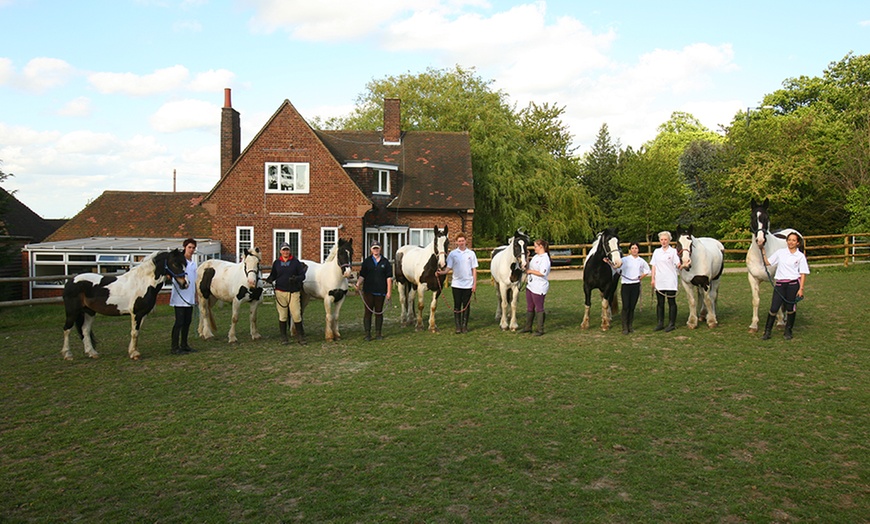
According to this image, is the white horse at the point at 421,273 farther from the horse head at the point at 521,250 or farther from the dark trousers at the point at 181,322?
the dark trousers at the point at 181,322

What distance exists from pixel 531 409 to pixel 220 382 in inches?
174

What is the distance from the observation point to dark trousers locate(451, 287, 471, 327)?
504 inches

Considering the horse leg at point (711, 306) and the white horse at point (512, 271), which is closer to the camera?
the white horse at point (512, 271)

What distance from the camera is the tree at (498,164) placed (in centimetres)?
3347

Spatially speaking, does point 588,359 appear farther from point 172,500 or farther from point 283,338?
point 172,500

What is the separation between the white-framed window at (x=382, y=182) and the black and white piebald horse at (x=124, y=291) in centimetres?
1808

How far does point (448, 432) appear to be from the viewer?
654 cm

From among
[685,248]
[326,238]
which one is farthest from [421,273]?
[326,238]

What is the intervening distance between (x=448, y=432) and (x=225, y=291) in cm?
761

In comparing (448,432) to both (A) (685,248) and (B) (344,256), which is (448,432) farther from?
(A) (685,248)

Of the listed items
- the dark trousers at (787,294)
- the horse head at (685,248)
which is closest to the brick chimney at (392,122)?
the horse head at (685,248)

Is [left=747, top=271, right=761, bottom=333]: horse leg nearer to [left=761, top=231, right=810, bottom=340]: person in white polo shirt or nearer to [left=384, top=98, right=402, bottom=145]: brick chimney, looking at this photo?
[left=761, top=231, right=810, bottom=340]: person in white polo shirt

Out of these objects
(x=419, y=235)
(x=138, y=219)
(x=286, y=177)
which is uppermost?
(x=286, y=177)

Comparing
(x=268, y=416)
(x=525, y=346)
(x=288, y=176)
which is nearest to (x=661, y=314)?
(x=525, y=346)
